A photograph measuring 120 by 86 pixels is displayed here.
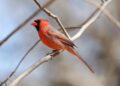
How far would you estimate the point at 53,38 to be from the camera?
341cm

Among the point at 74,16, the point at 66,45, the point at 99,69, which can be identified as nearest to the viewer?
the point at 66,45

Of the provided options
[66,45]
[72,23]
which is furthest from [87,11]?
[66,45]

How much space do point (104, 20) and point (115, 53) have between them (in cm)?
94

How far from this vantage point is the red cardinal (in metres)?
3.21

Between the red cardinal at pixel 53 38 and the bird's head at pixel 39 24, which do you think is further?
the bird's head at pixel 39 24

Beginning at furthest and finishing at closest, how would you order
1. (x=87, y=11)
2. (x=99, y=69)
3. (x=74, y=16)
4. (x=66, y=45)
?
(x=74, y=16) → (x=87, y=11) → (x=99, y=69) → (x=66, y=45)

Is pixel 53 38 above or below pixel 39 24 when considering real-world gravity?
below

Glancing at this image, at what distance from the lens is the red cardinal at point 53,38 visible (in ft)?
10.5

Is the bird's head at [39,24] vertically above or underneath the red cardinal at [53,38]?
above

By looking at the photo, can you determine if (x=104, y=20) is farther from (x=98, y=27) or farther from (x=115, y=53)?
(x=115, y=53)

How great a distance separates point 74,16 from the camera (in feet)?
26.6

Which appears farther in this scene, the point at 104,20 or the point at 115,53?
the point at 104,20

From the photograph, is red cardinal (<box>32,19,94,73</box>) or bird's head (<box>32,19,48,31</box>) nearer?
red cardinal (<box>32,19,94,73</box>)

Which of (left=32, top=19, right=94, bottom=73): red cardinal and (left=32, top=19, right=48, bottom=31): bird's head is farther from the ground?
(left=32, top=19, right=48, bottom=31): bird's head
